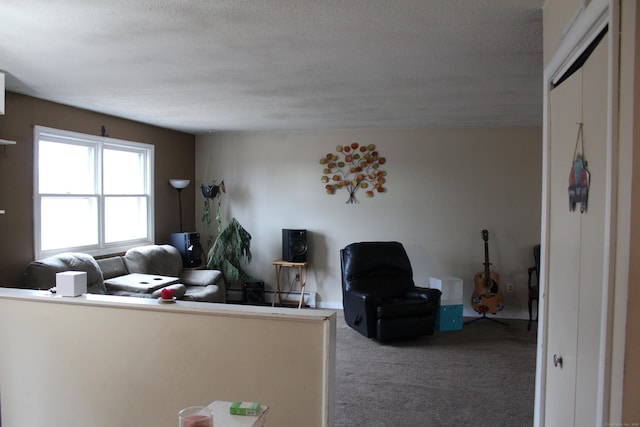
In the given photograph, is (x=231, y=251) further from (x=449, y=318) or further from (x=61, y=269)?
(x=449, y=318)

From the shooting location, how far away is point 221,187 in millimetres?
6129

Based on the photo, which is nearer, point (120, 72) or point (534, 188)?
point (120, 72)

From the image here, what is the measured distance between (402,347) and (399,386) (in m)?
0.92

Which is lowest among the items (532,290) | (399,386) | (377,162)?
(399,386)

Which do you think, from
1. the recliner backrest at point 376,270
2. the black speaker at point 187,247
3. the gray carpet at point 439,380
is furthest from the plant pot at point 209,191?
the gray carpet at point 439,380

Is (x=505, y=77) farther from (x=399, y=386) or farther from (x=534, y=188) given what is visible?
(x=534, y=188)

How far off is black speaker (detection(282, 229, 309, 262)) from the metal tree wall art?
670 millimetres

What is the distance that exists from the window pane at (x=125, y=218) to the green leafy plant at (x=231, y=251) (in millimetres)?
842

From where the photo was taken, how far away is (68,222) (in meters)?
4.32

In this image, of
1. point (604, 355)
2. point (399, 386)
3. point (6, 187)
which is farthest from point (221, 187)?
point (604, 355)

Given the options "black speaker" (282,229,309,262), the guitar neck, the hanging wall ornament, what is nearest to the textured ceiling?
the hanging wall ornament

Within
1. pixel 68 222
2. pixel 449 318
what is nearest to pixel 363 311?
pixel 449 318

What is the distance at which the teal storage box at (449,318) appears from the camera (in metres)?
4.88

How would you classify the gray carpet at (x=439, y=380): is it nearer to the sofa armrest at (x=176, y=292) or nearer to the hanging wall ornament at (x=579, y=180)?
the sofa armrest at (x=176, y=292)
